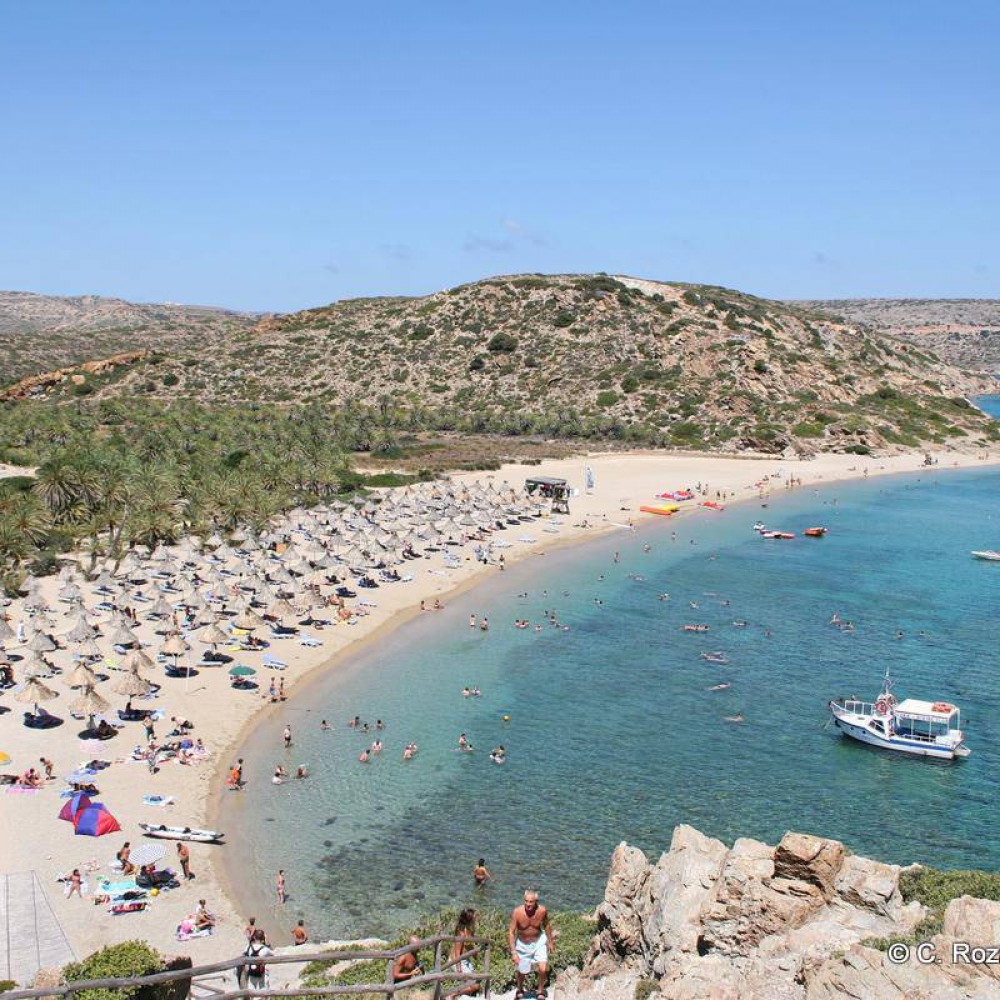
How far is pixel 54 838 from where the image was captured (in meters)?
27.6

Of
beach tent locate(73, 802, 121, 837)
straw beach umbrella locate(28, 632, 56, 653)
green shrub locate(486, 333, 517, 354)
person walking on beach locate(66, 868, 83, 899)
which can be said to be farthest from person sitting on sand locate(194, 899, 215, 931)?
green shrub locate(486, 333, 517, 354)

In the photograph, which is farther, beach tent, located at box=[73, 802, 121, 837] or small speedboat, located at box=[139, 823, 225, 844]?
small speedboat, located at box=[139, 823, 225, 844]

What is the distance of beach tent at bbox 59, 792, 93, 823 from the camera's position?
2812cm

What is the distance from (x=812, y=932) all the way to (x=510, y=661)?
32.5 m

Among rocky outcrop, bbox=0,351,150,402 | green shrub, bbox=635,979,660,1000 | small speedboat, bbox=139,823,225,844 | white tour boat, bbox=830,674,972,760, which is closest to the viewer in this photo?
green shrub, bbox=635,979,660,1000

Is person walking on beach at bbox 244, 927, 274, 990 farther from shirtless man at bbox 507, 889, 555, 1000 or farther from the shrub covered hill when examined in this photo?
the shrub covered hill

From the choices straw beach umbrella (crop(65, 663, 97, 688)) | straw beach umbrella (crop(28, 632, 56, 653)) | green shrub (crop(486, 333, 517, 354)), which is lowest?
straw beach umbrella (crop(65, 663, 97, 688))

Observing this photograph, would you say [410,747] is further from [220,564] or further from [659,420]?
[659,420]

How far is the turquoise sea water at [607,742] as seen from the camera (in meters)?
28.9

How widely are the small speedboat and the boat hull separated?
942 inches

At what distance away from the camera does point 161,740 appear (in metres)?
34.7

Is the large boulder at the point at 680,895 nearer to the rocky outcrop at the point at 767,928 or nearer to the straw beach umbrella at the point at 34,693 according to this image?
the rocky outcrop at the point at 767,928

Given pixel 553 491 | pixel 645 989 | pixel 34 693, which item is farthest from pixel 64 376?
pixel 645 989

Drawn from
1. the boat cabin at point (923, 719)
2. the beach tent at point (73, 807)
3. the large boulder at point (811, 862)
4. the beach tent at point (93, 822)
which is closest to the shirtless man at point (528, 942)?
the large boulder at point (811, 862)
